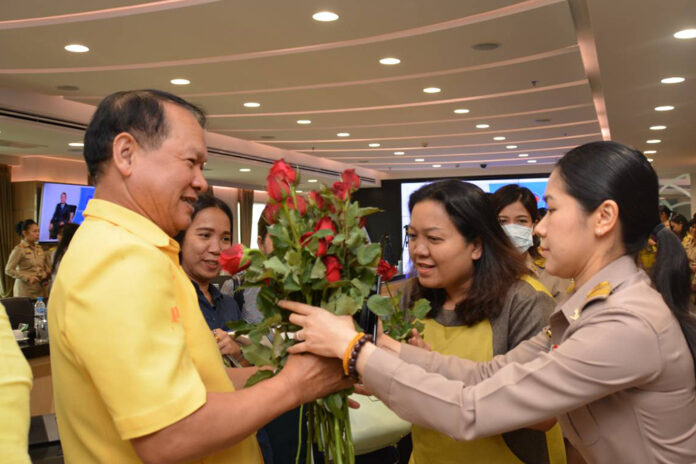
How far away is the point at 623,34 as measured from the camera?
5.77m

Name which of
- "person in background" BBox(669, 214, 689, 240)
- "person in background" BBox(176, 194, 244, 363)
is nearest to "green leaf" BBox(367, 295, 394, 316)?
"person in background" BBox(176, 194, 244, 363)

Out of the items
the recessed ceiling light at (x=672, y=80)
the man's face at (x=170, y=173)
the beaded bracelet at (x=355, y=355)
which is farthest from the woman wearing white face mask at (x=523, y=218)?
the recessed ceiling light at (x=672, y=80)

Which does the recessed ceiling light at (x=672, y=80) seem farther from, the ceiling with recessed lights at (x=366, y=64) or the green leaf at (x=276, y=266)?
the green leaf at (x=276, y=266)

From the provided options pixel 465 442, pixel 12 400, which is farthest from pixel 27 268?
pixel 12 400

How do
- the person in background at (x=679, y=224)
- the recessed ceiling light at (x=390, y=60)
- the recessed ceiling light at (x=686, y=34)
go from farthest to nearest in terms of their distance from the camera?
1. the person in background at (x=679, y=224)
2. the recessed ceiling light at (x=390, y=60)
3. the recessed ceiling light at (x=686, y=34)

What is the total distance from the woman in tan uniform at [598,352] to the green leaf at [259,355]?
0.07m

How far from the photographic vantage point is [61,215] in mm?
13445

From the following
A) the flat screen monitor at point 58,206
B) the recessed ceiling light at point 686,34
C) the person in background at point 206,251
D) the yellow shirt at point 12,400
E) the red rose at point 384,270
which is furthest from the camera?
the flat screen monitor at point 58,206

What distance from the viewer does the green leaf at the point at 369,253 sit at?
154cm

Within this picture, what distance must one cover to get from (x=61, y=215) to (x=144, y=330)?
13133 mm

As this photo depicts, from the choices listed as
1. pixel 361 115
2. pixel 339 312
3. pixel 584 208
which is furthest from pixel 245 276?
pixel 361 115

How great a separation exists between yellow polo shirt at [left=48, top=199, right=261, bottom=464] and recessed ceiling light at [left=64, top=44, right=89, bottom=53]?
5.36 meters

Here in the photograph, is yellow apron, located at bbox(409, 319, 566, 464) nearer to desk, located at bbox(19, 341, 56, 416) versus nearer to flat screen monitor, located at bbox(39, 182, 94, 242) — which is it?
desk, located at bbox(19, 341, 56, 416)

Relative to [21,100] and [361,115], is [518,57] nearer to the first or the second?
[361,115]
